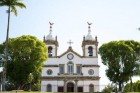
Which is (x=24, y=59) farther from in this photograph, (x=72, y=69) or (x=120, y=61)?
(x=72, y=69)

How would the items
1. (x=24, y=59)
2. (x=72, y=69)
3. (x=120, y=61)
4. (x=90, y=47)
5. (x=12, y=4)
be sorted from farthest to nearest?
1. (x=90, y=47)
2. (x=72, y=69)
3. (x=24, y=59)
4. (x=120, y=61)
5. (x=12, y=4)

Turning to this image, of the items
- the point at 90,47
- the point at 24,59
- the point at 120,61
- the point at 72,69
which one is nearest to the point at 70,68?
the point at 72,69

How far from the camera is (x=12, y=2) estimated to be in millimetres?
43281

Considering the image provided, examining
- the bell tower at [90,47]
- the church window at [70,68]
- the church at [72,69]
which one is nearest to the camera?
the church at [72,69]

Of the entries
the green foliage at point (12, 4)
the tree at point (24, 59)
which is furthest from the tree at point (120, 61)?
the green foliage at point (12, 4)

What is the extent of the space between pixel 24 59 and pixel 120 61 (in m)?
15.4

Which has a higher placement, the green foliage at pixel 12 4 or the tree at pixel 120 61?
the green foliage at pixel 12 4

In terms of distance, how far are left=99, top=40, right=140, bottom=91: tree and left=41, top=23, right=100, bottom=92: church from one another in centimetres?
1674

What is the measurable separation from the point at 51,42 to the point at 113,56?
23.8 m

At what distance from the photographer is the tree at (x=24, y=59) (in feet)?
175

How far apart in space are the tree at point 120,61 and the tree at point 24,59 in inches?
419

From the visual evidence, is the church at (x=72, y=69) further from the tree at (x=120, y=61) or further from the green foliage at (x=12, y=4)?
the green foliage at (x=12, y=4)

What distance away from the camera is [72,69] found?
233ft

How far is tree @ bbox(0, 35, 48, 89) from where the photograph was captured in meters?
53.3
